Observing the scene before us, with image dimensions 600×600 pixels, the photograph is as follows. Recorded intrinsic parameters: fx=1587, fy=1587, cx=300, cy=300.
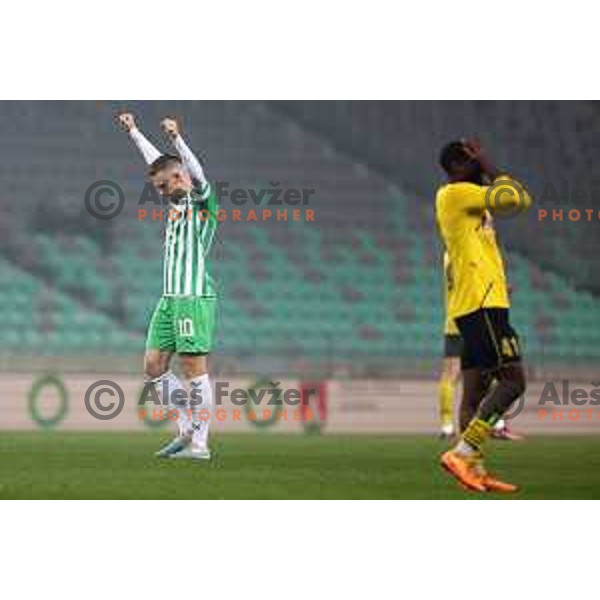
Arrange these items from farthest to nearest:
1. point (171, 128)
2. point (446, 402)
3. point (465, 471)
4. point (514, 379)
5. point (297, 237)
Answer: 1. point (446, 402)
2. point (297, 237)
3. point (171, 128)
4. point (465, 471)
5. point (514, 379)

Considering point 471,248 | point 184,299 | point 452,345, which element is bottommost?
point 452,345

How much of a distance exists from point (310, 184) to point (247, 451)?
3.53 ft

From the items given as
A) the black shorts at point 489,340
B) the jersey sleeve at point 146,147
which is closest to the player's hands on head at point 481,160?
the black shorts at point 489,340

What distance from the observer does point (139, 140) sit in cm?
598

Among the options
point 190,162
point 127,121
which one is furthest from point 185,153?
point 127,121

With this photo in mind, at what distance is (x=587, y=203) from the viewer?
6176mm

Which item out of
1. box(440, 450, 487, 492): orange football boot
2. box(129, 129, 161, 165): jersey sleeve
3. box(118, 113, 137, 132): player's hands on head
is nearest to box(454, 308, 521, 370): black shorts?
box(440, 450, 487, 492): orange football boot

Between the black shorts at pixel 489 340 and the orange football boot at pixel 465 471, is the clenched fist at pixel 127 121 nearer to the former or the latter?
the black shorts at pixel 489 340

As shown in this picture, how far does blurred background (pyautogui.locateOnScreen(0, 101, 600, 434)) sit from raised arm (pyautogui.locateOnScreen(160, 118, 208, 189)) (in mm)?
179

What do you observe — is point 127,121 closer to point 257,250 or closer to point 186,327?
point 257,250

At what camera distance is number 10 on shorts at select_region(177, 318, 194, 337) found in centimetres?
593

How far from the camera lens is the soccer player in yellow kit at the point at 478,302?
17.0 feet

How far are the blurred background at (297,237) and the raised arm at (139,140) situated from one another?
0.14ft

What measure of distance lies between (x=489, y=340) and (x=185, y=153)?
1370 millimetres
